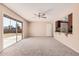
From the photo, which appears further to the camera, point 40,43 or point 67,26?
point 40,43

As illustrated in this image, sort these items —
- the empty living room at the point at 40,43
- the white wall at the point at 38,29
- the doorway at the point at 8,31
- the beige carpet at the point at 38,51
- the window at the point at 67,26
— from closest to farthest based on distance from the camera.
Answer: the beige carpet at the point at 38,51, the empty living room at the point at 40,43, the doorway at the point at 8,31, the window at the point at 67,26, the white wall at the point at 38,29

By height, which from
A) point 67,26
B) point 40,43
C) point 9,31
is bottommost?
point 40,43

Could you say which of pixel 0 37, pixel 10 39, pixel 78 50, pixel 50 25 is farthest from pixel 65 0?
pixel 50 25

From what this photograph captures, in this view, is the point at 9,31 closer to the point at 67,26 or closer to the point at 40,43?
the point at 40,43

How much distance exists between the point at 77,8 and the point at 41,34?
10524 mm

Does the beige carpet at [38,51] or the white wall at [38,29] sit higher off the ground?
the white wall at [38,29]

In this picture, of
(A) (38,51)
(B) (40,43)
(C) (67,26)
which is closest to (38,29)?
(B) (40,43)

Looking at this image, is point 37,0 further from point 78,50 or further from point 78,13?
point 78,50

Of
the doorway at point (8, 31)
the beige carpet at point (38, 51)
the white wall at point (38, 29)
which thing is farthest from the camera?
the white wall at point (38, 29)

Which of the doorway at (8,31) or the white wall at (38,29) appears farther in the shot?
the white wall at (38,29)

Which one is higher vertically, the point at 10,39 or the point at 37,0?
the point at 37,0

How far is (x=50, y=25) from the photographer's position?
14.5 m

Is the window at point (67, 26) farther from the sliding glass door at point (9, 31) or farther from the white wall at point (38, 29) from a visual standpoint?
the white wall at point (38, 29)

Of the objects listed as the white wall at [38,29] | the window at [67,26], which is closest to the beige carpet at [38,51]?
the window at [67,26]
